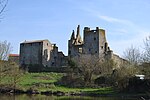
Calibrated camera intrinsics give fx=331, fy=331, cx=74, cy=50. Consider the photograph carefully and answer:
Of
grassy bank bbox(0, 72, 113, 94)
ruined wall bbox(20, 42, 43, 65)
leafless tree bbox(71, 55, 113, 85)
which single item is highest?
ruined wall bbox(20, 42, 43, 65)

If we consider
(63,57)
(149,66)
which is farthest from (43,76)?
(149,66)

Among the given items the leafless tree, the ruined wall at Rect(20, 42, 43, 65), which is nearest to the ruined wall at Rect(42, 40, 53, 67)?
the ruined wall at Rect(20, 42, 43, 65)

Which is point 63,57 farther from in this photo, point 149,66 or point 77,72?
point 149,66

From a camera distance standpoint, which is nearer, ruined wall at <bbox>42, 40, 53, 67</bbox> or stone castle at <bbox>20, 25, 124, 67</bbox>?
stone castle at <bbox>20, 25, 124, 67</bbox>

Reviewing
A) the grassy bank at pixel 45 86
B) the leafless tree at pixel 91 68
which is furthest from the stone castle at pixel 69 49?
the grassy bank at pixel 45 86

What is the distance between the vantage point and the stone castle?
96938 mm

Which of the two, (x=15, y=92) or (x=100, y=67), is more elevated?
(x=100, y=67)

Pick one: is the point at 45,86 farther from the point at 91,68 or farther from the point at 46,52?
the point at 46,52

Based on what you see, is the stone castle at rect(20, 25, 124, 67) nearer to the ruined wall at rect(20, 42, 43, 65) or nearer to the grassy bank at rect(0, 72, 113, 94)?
the ruined wall at rect(20, 42, 43, 65)

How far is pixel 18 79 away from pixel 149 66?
87.9 feet

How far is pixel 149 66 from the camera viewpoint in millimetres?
45688

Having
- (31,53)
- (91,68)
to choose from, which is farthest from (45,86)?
(31,53)

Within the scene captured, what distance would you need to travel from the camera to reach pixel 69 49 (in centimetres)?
10344

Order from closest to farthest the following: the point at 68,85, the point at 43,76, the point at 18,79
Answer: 1. the point at 18,79
2. the point at 68,85
3. the point at 43,76
